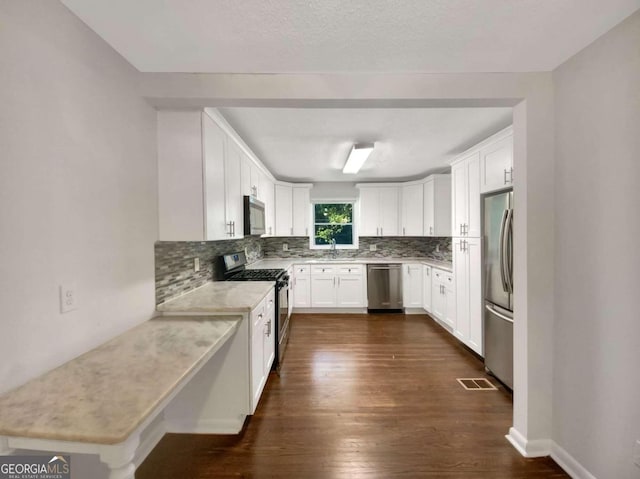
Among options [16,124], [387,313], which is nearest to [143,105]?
[16,124]

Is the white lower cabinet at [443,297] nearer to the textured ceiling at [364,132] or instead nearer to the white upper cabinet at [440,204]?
the white upper cabinet at [440,204]

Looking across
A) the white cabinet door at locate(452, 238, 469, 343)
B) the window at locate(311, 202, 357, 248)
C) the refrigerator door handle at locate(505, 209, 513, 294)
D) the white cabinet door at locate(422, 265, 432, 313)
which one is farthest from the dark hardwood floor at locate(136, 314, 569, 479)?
the window at locate(311, 202, 357, 248)

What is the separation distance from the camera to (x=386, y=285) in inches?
185

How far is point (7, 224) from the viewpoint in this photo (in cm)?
97

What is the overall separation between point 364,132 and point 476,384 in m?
2.71

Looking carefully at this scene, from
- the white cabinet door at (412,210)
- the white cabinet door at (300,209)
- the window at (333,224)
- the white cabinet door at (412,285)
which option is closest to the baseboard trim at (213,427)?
the white cabinet door at (300,209)

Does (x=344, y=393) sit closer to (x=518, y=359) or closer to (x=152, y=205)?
(x=518, y=359)

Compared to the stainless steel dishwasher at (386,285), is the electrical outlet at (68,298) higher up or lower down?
higher up

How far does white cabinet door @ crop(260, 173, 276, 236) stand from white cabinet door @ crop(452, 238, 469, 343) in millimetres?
2615

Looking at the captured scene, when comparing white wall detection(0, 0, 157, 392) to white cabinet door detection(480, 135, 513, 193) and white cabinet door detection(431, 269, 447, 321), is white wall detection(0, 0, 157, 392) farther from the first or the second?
white cabinet door detection(431, 269, 447, 321)

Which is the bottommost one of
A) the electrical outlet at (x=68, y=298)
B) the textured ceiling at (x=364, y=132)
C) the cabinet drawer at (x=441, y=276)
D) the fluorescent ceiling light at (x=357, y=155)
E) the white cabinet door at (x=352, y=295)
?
the white cabinet door at (x=352, y=295)

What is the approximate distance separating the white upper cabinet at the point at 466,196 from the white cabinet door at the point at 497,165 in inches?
3.9

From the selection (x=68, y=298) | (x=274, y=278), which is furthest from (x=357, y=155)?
(x=68, y=298)

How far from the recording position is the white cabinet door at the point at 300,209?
5.01 metres
